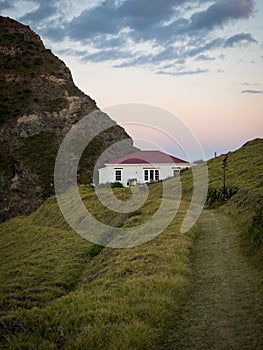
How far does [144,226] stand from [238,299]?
11.9 m

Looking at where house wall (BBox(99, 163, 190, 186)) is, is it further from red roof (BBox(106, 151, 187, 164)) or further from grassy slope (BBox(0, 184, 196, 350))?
grassy slope (BBox(0, 184, 196, 350))

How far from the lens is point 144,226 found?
21.8 m

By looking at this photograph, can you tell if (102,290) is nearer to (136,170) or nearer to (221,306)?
(221,306)

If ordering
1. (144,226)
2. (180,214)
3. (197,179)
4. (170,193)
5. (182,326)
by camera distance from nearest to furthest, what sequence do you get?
(182,326) → (144,226) → (180,214) → (170,193) → (197,179)

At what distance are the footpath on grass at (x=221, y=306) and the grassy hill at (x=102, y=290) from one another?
0.39 m

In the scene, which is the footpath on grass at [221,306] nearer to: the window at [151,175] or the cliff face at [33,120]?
the window at [151,175]

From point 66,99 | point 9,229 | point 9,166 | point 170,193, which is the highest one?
point 66,99

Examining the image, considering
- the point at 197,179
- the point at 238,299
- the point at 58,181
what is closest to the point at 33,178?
the point at 58,181

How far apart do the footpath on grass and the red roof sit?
134 ft

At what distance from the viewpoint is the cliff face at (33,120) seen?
75431 mm

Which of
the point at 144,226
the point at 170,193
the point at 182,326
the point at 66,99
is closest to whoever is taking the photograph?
the point at 182,326

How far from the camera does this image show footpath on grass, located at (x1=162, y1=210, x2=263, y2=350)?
798 centimetres

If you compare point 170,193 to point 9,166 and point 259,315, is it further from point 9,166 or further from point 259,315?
point 9,166

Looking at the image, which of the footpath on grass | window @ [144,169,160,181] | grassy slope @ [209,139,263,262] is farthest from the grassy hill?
window @ [144,169,160,181]
